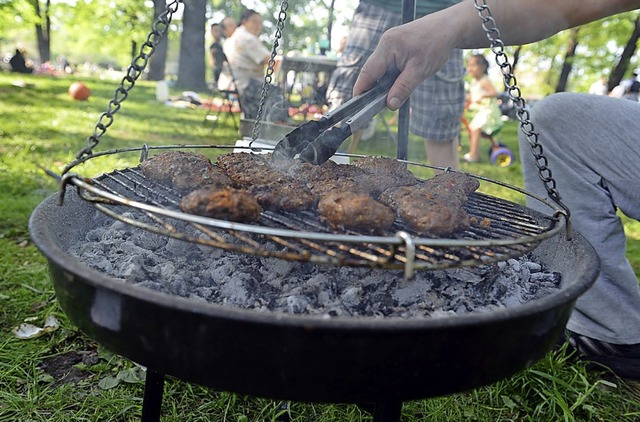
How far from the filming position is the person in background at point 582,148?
2273mm

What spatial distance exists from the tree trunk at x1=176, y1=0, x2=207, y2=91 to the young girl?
9.60 m

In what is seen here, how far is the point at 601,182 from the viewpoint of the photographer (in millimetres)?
2621

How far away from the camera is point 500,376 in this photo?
1.37 m

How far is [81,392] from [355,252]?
5.64ft

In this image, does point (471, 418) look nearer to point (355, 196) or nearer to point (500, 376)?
point (500, 376)

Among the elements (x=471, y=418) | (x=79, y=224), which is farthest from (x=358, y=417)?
(x=79, y=224)

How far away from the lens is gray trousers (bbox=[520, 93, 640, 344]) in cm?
252

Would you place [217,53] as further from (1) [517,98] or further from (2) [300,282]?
(2) [300,282]

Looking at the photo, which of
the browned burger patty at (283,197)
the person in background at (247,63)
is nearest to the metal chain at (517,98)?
the browned burger patty at (283,197)

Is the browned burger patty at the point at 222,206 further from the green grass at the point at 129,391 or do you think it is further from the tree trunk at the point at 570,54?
the tree trunk at the point at 570,54

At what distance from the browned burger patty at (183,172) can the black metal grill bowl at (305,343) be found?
1.85ft

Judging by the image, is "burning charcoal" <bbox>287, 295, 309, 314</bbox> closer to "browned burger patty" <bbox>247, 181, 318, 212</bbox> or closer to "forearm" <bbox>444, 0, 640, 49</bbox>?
"browned burger patty" <bbox>247, 181, 318, 212</bbox>

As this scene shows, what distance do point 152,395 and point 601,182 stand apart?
7.89 feet

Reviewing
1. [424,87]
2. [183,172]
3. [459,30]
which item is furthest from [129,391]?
[424,87]
